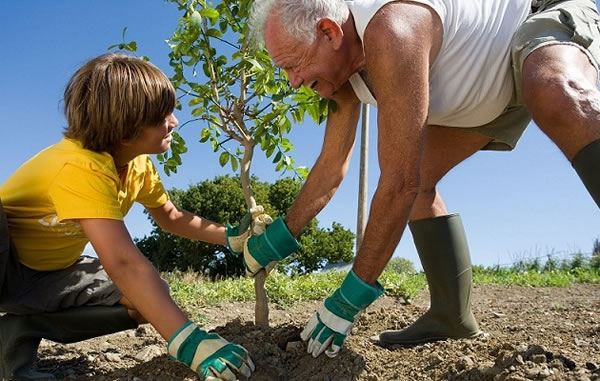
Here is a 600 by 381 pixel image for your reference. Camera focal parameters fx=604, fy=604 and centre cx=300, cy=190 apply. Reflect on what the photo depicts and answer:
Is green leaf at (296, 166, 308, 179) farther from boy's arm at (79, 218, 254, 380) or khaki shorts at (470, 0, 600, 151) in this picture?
boy's arm at (79, 218, 254, 380)

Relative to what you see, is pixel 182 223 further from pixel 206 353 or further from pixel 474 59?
pixel 474 59

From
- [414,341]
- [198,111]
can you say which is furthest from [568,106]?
[198,111]

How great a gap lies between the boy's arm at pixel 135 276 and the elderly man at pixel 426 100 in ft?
1.88

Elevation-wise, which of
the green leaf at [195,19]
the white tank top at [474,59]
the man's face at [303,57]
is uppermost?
the green leaf at [195,19]

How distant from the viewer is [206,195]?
10.9 meters

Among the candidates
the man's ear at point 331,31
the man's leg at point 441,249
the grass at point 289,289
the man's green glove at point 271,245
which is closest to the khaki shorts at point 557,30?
the man's leg at point 441,249

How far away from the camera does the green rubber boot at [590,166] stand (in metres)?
2.00

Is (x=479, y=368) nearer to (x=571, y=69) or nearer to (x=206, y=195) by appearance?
(x=571, y=69)

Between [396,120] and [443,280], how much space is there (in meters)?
1.23

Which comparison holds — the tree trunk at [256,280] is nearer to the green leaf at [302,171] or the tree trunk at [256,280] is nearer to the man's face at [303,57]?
the green leaf at [302,171]

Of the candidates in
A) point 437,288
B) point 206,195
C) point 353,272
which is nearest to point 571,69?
point 353,272

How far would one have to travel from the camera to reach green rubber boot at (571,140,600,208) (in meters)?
2.00

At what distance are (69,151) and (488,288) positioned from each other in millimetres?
5006

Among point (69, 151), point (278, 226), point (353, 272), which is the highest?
point (69, 151)
